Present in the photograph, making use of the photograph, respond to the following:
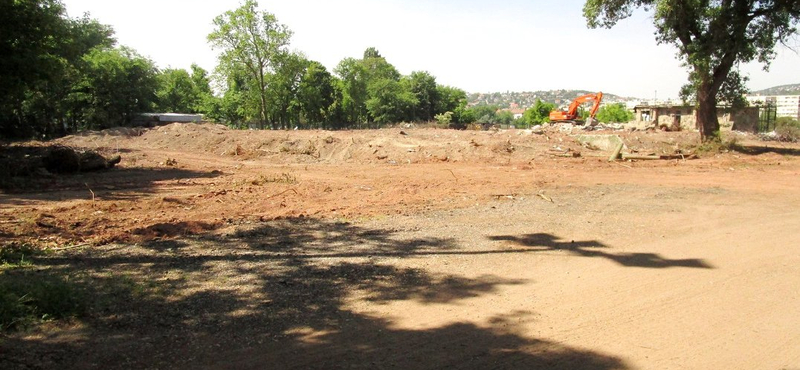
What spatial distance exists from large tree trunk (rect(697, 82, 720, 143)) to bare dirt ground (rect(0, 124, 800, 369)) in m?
8.99

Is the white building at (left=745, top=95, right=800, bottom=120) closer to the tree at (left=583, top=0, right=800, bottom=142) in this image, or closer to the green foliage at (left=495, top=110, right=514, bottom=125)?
the tree at (left=583, top=0, right=800, bottom=142)

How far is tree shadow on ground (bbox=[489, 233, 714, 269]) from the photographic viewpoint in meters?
7.20

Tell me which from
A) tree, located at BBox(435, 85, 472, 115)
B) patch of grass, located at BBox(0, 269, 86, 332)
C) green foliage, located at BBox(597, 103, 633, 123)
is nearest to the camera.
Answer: patch of grass, located at BBox(0, 269, 86, 332)

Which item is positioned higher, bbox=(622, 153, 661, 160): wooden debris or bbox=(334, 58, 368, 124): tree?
bbox=(334, 58, 368, 124): tree

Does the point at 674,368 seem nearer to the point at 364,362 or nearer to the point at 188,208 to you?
the point at 364,362

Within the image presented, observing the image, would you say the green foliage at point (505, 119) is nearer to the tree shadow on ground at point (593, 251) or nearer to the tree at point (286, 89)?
the tree at point (286, 89)

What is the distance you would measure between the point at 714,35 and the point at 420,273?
20587mm

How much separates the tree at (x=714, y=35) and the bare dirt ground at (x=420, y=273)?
8.70m

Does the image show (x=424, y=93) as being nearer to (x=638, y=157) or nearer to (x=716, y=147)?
(x=716, y=147)

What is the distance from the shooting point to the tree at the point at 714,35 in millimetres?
21438

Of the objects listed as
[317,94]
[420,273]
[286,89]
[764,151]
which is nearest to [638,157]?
[764,151]

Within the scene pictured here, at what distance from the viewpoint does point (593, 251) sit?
781 cm

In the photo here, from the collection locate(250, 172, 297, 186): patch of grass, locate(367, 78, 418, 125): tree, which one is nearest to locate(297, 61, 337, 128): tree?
locate(367, 78, 418, 125): tree

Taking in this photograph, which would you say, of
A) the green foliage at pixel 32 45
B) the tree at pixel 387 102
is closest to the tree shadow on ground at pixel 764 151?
the green foliage at pixel 32 45
